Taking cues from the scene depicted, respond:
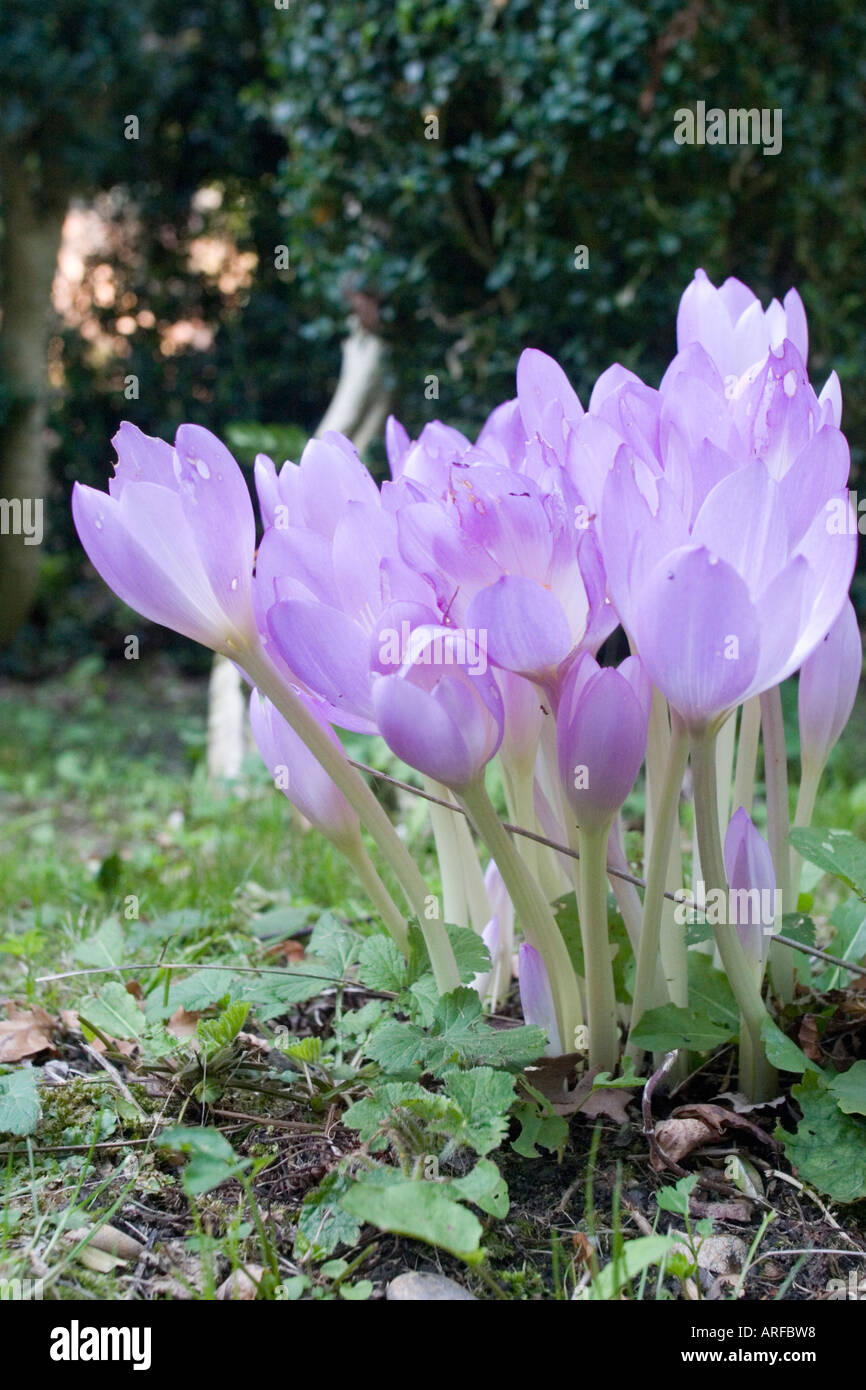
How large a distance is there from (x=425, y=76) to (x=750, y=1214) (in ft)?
12.0

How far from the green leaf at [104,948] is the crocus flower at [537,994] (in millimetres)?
665

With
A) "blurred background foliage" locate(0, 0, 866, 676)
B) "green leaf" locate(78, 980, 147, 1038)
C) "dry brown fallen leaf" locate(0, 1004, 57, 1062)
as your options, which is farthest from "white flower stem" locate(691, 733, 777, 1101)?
"blurred background foliage" locate(0, 0, 866, 676)

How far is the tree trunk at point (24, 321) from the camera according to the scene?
611cm

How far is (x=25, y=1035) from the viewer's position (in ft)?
4.66

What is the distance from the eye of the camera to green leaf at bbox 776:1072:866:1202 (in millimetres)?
1030

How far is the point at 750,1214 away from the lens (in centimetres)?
107

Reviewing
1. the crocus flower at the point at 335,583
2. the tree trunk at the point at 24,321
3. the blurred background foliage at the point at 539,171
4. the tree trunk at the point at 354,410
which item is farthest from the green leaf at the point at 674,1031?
the tree trunk at the point at 24,321

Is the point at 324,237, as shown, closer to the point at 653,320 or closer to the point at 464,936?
the point at 653,320

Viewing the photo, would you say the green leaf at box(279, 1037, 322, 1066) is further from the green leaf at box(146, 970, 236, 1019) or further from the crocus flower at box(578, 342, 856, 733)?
the crocus flower at box(578, 342, 856, 733)

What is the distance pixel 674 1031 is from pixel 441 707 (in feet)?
1.49

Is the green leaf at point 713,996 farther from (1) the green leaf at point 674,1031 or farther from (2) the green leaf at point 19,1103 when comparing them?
(2) the green leaf at point 19,1103

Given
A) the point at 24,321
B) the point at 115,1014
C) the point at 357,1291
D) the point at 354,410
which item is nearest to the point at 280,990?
the point at 115,1014

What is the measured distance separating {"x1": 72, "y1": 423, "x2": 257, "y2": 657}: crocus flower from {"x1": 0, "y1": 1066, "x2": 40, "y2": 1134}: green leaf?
538 mm

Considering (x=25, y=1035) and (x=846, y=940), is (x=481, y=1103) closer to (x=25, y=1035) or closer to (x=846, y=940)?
(x=846, y=940)
